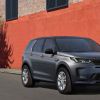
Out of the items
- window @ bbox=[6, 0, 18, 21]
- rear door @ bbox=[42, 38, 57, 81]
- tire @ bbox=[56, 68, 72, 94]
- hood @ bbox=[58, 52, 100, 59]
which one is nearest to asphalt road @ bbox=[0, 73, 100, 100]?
tire @ bbox=[56, 68, 72, 94]

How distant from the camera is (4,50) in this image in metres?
32.4

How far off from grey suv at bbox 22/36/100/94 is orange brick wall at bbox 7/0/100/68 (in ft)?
16.3

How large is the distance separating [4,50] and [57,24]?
27.0 ft

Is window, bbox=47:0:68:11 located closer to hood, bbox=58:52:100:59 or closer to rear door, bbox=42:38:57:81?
rear door, bbox=42:38:57:81

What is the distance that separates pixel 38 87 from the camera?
55.4 feet

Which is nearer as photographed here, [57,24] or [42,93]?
[42,93]

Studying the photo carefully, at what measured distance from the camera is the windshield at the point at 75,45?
15.0m

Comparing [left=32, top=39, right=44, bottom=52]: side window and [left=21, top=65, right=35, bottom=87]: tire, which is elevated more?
[left=32, top=39, right=44, bottom=52]: side window

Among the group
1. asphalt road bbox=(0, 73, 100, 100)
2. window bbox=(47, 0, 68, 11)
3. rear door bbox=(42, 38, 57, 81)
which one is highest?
window bbox=(47, 0, 68, 11)

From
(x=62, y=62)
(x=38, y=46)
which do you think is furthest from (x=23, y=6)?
(x=62, y=62)

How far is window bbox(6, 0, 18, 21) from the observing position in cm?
3187

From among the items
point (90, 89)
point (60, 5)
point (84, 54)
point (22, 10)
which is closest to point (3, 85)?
point (90, 89)

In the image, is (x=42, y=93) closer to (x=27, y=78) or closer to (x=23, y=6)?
(x=27, y=78)

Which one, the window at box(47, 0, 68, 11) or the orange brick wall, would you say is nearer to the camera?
the orange brick wall
